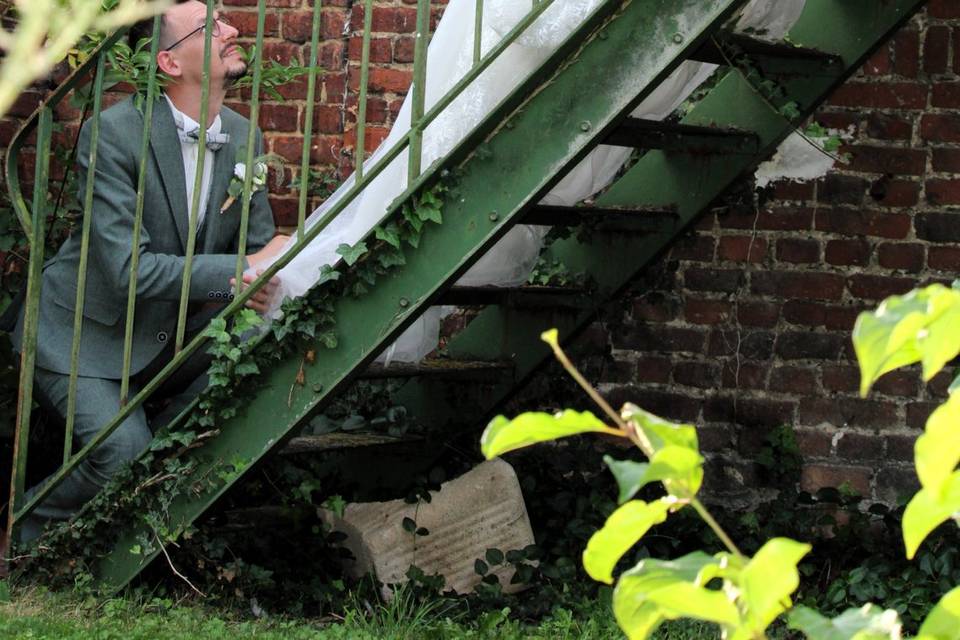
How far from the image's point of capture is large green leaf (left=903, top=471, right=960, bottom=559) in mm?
703

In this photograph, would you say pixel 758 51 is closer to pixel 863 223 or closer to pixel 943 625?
pixel 863 223

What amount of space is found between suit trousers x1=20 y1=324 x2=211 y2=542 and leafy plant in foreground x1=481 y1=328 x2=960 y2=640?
7.93 ft

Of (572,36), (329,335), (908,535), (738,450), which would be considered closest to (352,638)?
(329,335)

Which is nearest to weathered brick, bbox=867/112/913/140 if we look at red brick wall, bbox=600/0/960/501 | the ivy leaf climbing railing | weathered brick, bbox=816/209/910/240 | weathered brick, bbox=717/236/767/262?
red brick wall, bbox=600/0/960/501

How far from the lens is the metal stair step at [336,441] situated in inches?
124

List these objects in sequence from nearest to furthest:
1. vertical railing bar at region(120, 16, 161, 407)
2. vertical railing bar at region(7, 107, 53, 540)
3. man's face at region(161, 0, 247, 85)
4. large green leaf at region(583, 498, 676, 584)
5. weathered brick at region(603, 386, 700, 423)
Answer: large green leaf at region(583, 498, 676, 584), vertical railing bar at region(120, 16, 161, 407), vertical railing bar at region(7, 107, 53, 540), man's face at region(161, 0, 247, 85), weathered brick at region(603, 386, 700, 423)

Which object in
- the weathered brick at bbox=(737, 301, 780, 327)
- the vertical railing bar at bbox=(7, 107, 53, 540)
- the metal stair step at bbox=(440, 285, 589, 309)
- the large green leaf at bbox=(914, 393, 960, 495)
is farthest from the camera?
the weathered brick at bbox=(737, 301, 780, 327)

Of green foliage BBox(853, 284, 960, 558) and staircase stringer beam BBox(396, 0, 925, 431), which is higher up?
green foliage BBox(853, 284, 960, 558)

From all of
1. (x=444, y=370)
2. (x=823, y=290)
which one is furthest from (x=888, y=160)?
(x=444, y=370)

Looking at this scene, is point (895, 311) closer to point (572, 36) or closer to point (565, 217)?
point (572, 36)

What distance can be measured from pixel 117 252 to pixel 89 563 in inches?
30.3

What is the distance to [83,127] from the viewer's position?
10.8ft

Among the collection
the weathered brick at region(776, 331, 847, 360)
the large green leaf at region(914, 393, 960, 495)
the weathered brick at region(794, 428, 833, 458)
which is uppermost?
the large green leaf at region(914, 393, 960, 495)

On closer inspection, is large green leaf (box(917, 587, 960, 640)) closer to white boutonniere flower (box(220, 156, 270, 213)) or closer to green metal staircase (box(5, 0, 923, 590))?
green metal staircase (box(5, 0, 923, 590))
